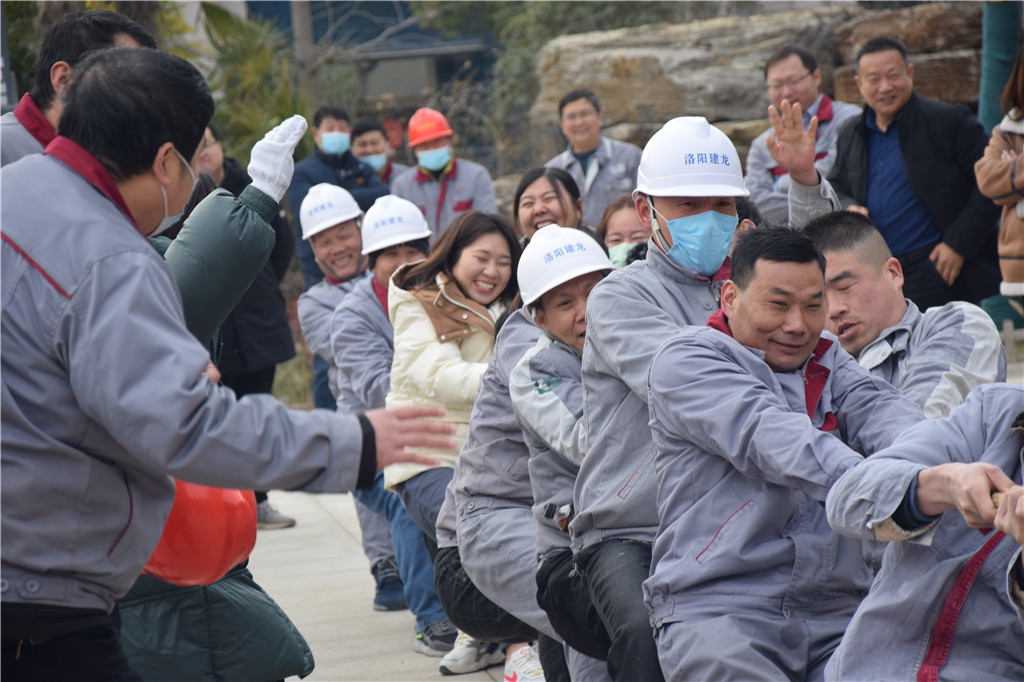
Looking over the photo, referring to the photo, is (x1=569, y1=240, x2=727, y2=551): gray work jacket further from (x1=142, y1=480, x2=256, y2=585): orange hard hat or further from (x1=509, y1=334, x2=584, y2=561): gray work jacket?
(x1=142, y1=480, x2=256, y2=585): orange hard hat

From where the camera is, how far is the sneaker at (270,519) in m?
7.60

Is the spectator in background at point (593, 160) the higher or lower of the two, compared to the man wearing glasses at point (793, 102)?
lower

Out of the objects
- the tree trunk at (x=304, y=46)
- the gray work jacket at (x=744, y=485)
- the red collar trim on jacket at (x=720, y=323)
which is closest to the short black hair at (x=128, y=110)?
the gray work jacket at (x=744, y=485)

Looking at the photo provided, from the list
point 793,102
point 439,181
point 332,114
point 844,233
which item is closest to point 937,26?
point 793,102

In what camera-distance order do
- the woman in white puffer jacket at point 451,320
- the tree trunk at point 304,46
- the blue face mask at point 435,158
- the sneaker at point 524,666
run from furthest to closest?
1. the tree trunk at point 304,46
2. the blue face mask at point 435,158
3. the woman in white puffer jacket at point 451,320
4. the sneaker at point 524,666

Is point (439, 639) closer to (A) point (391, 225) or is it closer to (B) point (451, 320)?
(B) point (451, 320)

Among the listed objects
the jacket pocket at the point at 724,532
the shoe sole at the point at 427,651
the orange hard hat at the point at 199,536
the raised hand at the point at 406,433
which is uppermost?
the raised hand at the point at 406,433

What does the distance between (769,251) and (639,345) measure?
1.48ft

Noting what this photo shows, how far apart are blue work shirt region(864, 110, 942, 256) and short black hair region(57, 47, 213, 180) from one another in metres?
4.31

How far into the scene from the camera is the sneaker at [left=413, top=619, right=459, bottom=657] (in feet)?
16.7

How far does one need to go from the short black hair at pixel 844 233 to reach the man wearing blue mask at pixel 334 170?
188 inches

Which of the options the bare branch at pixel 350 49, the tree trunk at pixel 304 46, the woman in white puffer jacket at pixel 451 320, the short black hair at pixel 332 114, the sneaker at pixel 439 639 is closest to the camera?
the woman in white puffer jacket at pixel 451 320

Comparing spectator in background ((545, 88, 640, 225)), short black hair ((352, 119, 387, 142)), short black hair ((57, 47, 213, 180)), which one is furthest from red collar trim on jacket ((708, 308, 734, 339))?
short black hair ((352, 119, 387, 142))

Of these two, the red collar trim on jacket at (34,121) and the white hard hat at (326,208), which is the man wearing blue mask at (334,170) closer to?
the white hard hat at (326,208)
